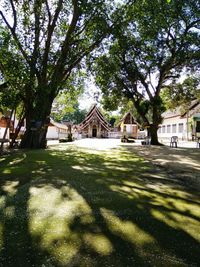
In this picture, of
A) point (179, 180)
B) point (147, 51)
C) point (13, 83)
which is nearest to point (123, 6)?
point (147, 51)

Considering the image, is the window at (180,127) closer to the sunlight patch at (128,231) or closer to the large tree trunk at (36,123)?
the large tree trunk at (36,123)

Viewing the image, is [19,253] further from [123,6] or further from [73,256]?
[123,6]

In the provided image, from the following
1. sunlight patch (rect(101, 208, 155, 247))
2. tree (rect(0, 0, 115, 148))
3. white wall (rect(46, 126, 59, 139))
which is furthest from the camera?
white wall (rect(46, 126, 59, 139))

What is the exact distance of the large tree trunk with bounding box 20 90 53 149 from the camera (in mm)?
21672

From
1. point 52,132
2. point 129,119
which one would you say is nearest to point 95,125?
point 129,119

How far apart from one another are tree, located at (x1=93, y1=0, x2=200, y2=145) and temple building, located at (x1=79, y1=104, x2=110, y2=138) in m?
35.4

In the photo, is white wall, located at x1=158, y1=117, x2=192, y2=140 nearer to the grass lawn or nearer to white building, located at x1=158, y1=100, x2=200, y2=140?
white building, located at x1=158, y1=100, x2=200, y2=140

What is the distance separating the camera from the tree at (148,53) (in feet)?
78.9

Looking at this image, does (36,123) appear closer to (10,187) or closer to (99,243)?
(10,187)

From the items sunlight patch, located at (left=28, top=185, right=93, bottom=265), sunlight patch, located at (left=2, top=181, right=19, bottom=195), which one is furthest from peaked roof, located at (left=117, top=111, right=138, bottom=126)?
sunlight patch, located at (left=28, top=185, right=93, bottom=265)

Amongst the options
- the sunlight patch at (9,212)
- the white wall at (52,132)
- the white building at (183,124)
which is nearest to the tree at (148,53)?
the white building at (183,124)

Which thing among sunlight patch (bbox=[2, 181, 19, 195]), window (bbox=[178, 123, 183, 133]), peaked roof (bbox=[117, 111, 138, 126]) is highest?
peaked roof (bbox=[117, 111, 138, 126])

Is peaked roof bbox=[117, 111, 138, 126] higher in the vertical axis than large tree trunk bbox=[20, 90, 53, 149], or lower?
higher

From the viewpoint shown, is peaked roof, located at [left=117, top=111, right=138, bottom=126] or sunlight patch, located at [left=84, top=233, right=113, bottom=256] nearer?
sunlight patch, located at [left=84, top=233, right=113, bottom=256]
